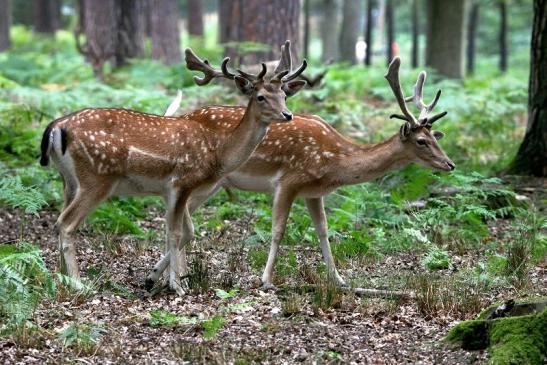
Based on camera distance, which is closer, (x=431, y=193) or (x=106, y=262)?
(x=106, y=262)

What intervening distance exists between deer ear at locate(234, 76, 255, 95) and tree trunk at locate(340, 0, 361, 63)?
71.8 feet

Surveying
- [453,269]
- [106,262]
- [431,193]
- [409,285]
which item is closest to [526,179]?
[431,193]

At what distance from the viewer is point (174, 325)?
21.0ft

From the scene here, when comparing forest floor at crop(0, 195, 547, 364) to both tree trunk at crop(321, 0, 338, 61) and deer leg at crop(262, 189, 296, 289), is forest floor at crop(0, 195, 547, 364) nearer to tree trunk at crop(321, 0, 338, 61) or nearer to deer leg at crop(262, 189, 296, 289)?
deer leg at crop(262, 189, 296, 289)

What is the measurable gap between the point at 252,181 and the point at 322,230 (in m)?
0.79

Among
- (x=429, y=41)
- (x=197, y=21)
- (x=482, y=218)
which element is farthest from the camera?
(x=197, y=21)

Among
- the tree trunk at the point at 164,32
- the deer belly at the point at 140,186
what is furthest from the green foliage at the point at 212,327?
the tree trunk at the point at 164,32

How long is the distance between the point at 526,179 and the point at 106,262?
5374 millimetres

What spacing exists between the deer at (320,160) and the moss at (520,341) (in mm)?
2611

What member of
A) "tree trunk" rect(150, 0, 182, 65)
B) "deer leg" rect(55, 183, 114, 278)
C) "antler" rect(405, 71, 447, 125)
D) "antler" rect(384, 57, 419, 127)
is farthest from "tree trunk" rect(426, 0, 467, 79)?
"deer leg" rect(55, 183, 114, 278)

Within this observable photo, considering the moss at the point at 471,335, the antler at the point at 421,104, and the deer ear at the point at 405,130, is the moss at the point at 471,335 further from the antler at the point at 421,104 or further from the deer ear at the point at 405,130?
the antler at the point at 421,104

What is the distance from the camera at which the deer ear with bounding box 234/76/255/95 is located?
7.53 metres

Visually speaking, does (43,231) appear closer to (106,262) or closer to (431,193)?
(106,262)

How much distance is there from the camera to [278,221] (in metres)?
8.06
